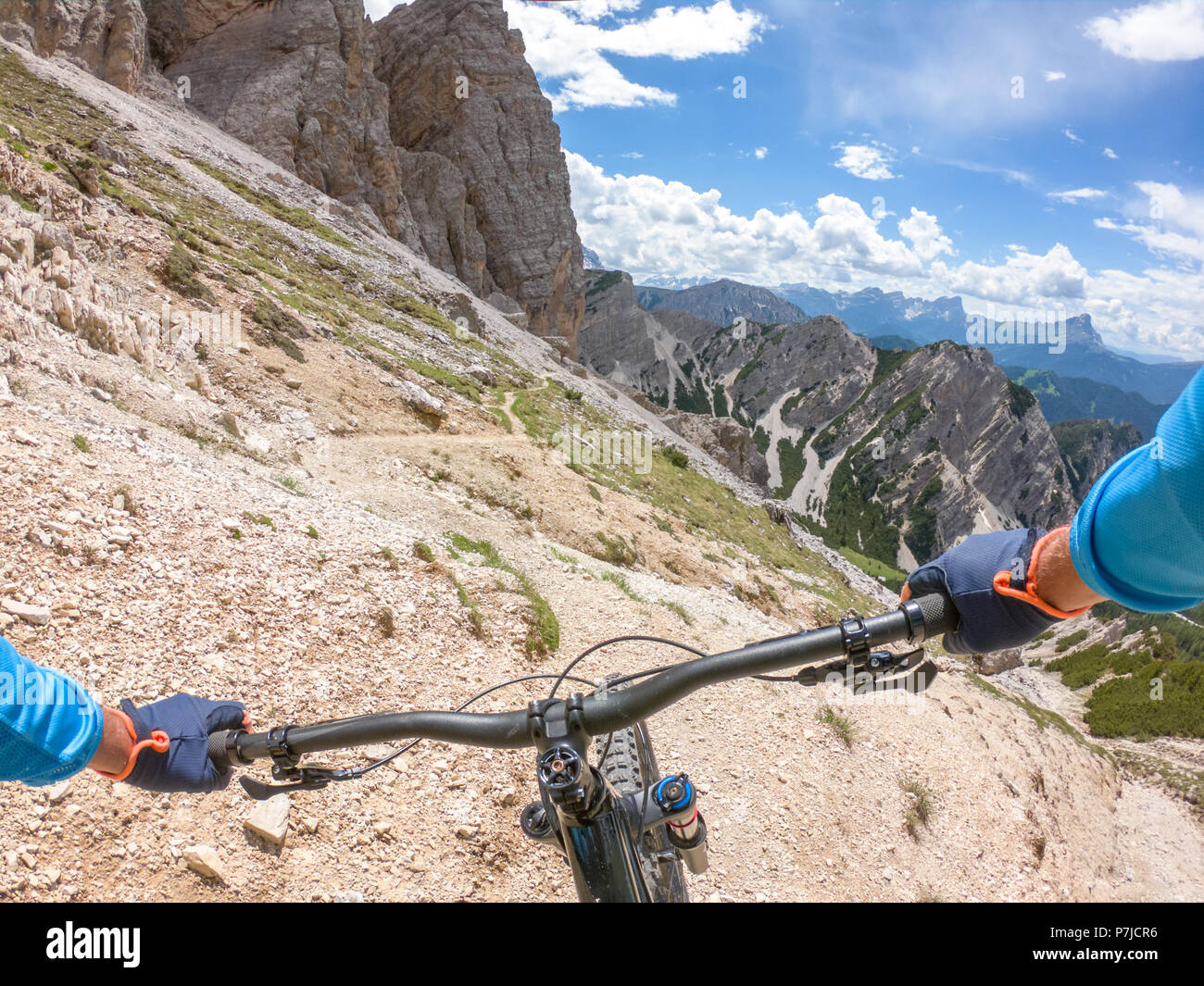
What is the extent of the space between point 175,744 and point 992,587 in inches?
160

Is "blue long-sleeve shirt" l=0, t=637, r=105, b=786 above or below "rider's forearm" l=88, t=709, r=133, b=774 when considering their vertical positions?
above

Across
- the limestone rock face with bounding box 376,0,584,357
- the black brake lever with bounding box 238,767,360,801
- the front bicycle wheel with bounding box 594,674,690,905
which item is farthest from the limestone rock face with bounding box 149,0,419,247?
the black brake lever with bounding box 238,767,360,801

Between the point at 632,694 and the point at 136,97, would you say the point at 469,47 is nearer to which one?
the point at 136,97

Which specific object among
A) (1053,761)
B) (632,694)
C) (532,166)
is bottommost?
(1053,761)

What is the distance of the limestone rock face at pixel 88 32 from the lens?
49938 mm

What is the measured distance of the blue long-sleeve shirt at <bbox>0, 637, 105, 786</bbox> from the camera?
2473mm

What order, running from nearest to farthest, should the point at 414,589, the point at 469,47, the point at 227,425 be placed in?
1. the point at 414,589
2. the point at 227,425
3. the point at 469,47

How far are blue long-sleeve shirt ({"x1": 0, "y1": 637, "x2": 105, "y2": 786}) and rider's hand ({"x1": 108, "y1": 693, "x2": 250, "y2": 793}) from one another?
22 centimetres

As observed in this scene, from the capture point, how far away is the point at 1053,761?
1422 cm

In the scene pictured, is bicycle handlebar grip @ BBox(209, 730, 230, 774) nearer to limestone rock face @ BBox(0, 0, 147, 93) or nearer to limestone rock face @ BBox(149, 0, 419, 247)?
limestone rock face @ BBox(0, 0, 147, 93)

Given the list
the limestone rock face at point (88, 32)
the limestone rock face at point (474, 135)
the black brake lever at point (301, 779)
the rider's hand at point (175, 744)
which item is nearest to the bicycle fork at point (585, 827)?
the black brake lever at point (301, 779)
